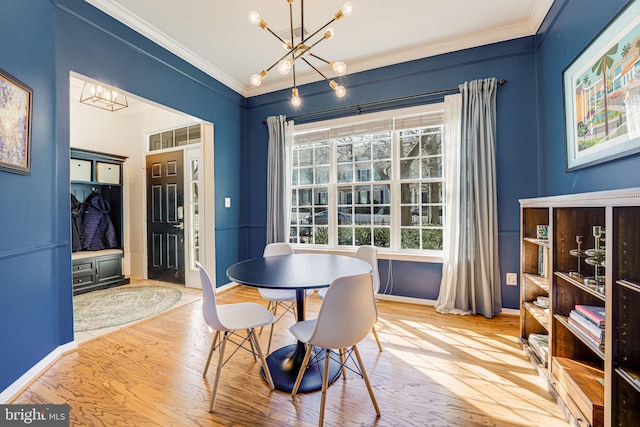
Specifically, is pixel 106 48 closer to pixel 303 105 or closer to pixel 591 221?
pixel 303 105

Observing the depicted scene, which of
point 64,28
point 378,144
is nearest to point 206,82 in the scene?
point 64,28

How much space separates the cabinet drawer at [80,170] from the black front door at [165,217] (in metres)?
0.77

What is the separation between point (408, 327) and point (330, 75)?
3.18m

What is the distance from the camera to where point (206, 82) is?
12.0ft

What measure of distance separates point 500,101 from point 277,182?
2.83 m

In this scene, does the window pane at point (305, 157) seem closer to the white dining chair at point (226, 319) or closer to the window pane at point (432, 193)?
the window pane at point (432, 193)

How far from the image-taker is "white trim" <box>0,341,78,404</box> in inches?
66.6

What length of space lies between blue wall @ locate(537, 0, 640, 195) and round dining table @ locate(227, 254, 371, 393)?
1636 millimetres

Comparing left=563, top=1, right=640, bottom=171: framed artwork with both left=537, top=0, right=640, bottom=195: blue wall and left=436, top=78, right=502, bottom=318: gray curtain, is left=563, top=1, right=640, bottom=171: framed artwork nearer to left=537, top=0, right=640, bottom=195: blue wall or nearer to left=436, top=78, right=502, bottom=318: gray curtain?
left=537, top=0, right=640, bottom=195: blue wall

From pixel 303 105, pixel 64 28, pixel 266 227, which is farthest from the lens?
pixel 266 227

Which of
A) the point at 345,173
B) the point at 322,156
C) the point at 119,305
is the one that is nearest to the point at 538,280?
the point at 345,173

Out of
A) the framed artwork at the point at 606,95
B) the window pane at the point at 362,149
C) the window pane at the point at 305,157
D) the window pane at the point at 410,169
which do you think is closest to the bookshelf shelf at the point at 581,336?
the framed artwork at the point at 606,95

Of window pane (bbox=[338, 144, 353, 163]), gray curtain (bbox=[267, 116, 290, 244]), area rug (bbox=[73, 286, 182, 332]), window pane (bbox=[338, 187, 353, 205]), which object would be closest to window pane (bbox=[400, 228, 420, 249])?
window pane (bbox=[338, 187, 353, 205])

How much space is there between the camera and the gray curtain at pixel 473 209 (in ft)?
9.59
